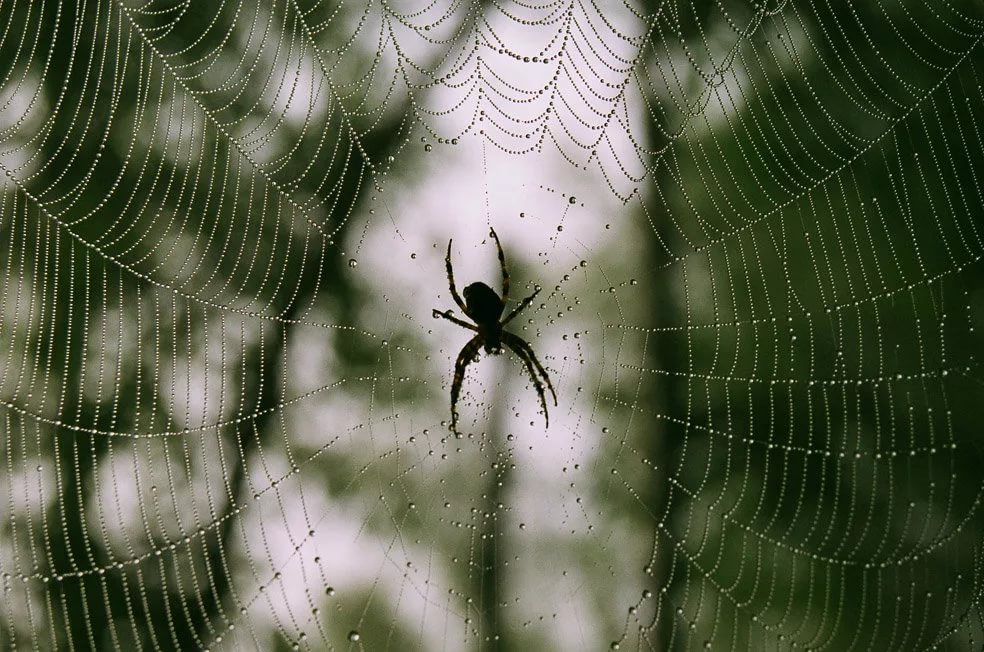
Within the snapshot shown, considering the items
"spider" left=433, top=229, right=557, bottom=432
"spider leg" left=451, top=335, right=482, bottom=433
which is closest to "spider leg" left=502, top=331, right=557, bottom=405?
"spider" left=433, top=229, right=557, bottom=432

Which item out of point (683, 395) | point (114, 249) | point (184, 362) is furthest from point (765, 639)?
point (114, 249)

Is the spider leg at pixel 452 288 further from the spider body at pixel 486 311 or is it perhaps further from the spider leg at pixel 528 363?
the spider leg at pixel 528 363

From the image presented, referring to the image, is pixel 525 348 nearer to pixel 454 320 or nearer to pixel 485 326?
pixel 485 326

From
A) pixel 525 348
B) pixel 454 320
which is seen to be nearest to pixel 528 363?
pixel 525 348

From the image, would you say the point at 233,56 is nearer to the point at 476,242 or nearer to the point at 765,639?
the point at 476,242

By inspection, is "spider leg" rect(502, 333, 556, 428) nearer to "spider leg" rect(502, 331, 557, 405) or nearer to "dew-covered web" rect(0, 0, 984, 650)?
"spider leg" rect(502, 331, 557, 405)
